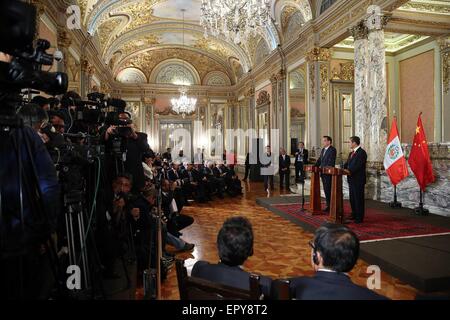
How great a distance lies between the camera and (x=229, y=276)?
1538mm

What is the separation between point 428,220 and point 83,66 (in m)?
10.2

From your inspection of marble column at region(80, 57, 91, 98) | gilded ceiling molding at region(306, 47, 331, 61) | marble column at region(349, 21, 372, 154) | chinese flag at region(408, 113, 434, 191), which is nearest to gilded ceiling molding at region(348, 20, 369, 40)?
marble column at region(349, 21, 372, 154)

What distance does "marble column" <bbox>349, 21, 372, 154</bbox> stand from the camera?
7398 millimetres

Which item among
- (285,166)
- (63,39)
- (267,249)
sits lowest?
(267,249)

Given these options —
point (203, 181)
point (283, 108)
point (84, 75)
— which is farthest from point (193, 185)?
point (84, 75)

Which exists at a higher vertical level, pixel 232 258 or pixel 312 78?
Result: pixel 312 78

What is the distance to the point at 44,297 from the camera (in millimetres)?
1858

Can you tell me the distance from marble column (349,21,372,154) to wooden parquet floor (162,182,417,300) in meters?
2.95

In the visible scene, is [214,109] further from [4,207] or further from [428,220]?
[4,207]

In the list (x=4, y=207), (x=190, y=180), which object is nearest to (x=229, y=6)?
(x=190, y=180)

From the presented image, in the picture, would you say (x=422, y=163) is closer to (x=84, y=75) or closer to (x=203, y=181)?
(x=203, y=181)

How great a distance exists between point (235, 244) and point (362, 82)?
7029 millimetres

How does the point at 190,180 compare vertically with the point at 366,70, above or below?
below

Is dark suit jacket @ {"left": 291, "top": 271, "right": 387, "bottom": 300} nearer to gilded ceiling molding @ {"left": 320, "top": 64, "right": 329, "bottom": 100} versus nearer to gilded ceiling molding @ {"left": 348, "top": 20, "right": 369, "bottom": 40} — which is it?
gilded ceiling molding @ {"left": 348, "top": 20, "right": 369, "bottom": 40}
